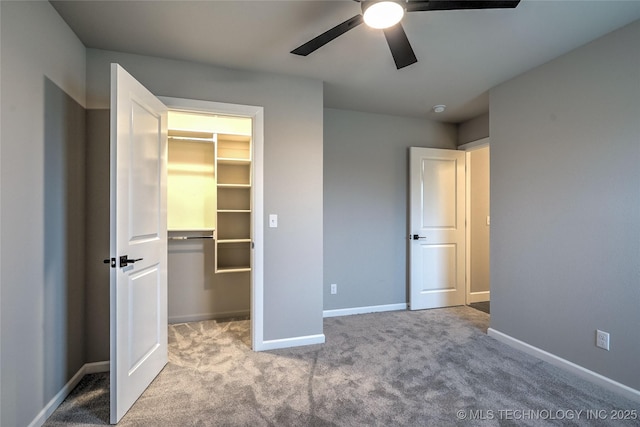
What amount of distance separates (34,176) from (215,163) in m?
1.79

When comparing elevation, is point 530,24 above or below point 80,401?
above

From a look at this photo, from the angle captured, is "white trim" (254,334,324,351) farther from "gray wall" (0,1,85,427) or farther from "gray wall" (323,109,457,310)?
"gray wall" (0,1,85,427)

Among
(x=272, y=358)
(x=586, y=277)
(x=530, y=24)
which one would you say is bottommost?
(x=272, y=358)

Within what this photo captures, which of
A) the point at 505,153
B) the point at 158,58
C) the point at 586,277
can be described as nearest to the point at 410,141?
the point at 505,153

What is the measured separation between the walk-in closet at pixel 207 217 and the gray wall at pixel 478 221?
10.2 feet

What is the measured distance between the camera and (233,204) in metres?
3.72

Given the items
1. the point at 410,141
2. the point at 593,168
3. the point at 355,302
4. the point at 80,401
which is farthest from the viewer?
the point at 410,141

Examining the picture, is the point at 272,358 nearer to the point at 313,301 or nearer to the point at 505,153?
the point at 313,301

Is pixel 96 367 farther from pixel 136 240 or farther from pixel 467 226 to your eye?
pixel 467 226

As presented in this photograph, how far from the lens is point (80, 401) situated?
78.2 inches

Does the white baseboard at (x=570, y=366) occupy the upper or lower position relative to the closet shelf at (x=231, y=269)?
lower

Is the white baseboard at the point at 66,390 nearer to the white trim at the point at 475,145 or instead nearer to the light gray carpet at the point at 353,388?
the light gray carpet at the point at 353,388

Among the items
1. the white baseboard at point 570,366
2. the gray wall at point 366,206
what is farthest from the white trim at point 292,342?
the white baseboard at point 570,366

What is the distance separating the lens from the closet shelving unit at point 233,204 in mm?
3664
